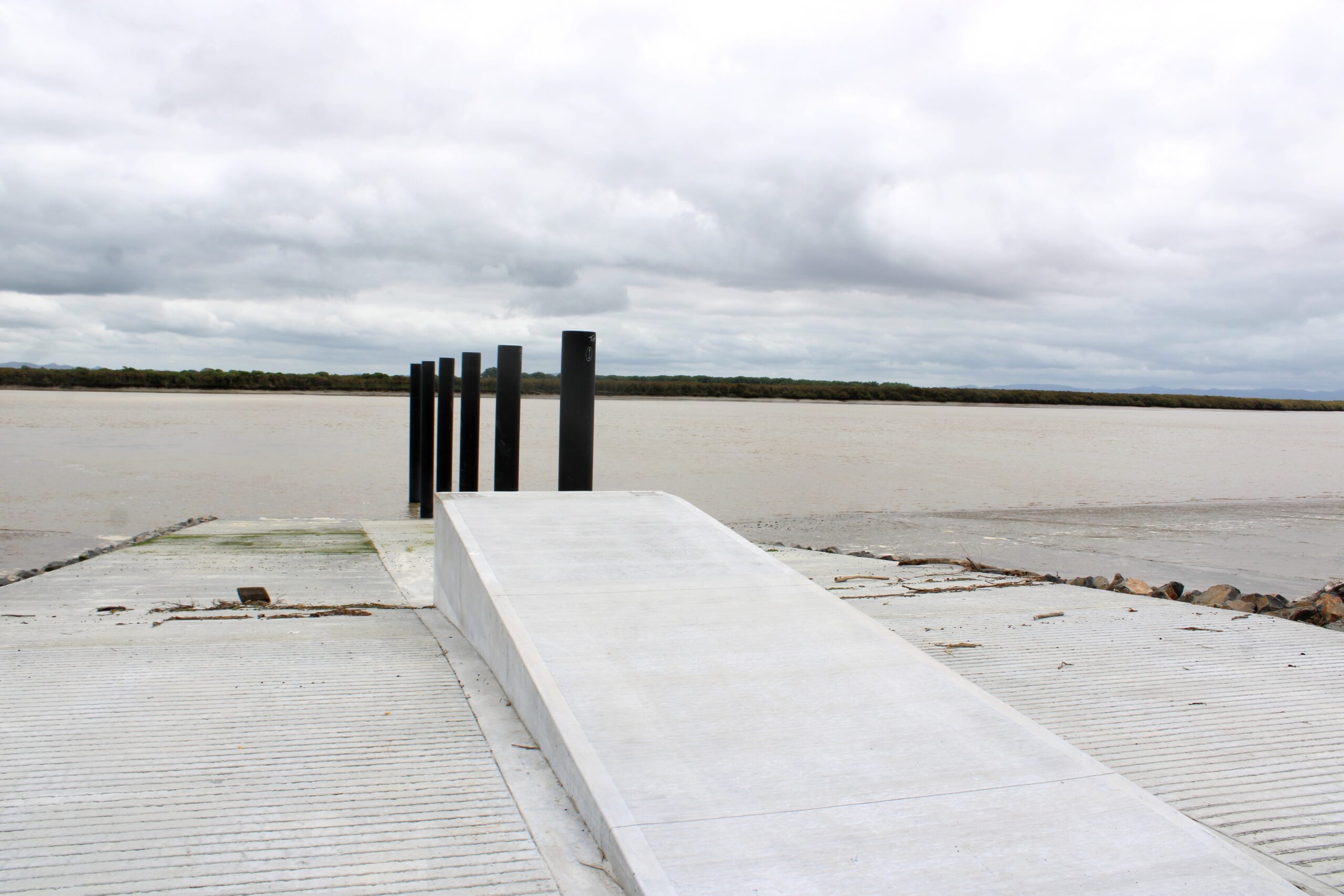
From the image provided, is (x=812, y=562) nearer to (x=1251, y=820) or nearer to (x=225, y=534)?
(x=1251, y=820)

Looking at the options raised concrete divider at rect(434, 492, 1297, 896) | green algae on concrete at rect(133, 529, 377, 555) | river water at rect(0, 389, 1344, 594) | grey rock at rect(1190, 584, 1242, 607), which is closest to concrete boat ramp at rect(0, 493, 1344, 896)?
raised concrete divider at rect(434, 492, 1297, 896)

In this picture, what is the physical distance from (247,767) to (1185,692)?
3817 millimetres

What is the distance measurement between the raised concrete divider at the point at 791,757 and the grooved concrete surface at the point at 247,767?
33 centimetres

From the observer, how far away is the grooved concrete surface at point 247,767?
7.96 ft

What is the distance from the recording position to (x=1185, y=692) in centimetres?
409

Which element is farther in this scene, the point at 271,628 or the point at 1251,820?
the point at 271,628

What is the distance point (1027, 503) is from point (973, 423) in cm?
4625

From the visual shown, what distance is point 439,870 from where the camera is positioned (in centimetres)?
245

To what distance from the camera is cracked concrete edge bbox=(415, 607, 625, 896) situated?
8.01 feet

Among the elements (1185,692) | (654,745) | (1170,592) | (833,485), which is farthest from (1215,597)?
(833,485)

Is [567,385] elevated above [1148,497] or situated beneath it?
elevated above

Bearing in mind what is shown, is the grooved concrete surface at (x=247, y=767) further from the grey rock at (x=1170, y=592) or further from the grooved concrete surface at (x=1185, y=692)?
the grey rock at (x=1170, y=592)

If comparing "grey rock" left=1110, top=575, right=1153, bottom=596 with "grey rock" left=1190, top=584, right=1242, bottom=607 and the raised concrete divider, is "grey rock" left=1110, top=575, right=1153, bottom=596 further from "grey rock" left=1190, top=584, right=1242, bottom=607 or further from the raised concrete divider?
the raised concrete divider

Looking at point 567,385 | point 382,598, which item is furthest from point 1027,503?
point 382,598
